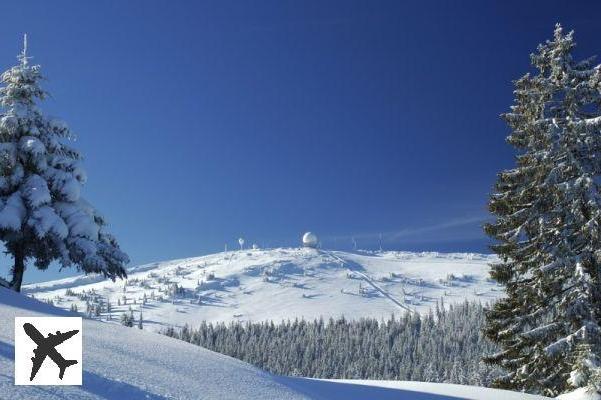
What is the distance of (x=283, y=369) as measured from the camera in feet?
514

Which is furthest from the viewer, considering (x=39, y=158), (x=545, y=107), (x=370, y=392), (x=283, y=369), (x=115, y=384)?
(x=283, y=369)

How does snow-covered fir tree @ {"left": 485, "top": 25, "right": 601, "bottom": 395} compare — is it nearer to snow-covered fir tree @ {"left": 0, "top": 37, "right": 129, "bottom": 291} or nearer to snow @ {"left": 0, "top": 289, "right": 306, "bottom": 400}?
snow @ {"left": 0, "top": 289, "right": 306, "bottom": 400}

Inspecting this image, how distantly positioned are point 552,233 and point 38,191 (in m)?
18.2

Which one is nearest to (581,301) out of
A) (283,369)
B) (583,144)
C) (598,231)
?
(598,231)

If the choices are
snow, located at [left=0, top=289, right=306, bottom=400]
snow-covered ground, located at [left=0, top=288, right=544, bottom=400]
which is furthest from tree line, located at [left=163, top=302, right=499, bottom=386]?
snow, located at [left=0, top=289, right=306, bottom=400]

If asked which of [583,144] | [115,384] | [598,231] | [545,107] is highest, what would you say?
[545,107]

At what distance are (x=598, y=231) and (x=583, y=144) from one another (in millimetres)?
2902

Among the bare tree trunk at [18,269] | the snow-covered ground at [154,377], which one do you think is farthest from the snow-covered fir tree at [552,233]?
the bare tree trunk at [18,269]

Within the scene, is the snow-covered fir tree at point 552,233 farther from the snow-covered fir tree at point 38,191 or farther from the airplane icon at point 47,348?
the snow-covered fir tree at point 38,191

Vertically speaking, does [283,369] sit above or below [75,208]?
below

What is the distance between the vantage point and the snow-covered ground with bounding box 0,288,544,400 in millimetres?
7621

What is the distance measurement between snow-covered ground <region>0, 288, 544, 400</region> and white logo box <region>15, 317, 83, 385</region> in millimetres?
145

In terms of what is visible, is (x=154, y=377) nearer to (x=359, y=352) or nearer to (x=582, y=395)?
(x=582, y=395)

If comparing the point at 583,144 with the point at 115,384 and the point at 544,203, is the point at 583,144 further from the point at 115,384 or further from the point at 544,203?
the point at 115,384
